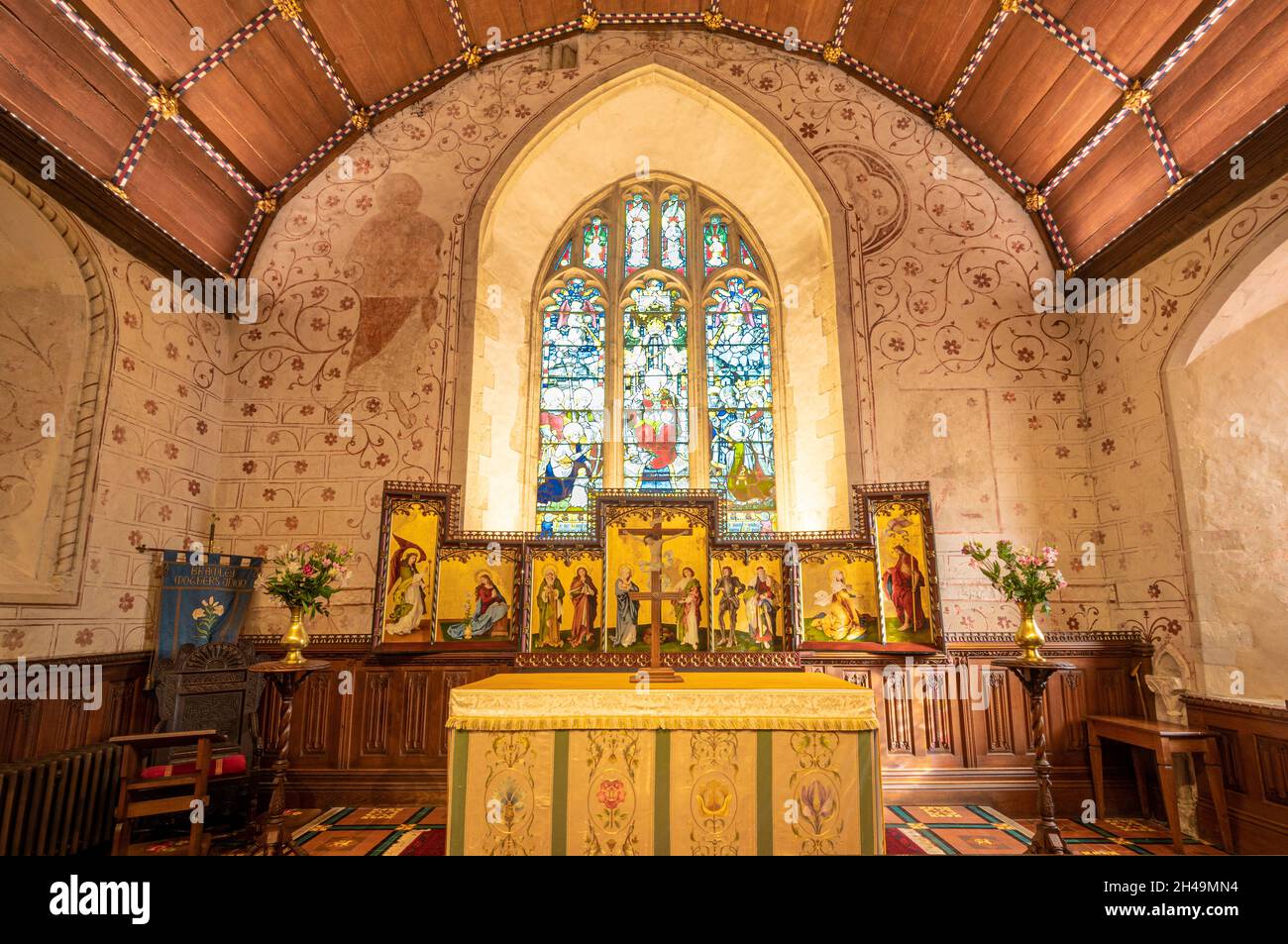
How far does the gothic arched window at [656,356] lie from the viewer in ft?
25.4

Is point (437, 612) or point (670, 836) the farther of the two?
point (437, 612)

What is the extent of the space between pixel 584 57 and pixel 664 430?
4232 millimetres

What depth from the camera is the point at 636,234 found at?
859 centimetres

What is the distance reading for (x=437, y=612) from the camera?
6.16 meters

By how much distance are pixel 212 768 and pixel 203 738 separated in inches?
18.1

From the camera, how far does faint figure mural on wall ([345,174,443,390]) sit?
6.95m

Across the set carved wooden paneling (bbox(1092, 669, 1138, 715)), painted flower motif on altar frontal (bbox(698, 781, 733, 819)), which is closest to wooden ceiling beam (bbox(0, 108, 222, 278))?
painted flower motif on altar frontal (bbox(698, 781, 733, 819))

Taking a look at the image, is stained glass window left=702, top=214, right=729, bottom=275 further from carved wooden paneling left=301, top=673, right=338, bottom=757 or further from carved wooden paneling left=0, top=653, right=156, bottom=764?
carved wooden paneling left=0, top=653, right=156, bottom=764

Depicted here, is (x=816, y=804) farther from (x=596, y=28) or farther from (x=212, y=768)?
(x=596, y=28)

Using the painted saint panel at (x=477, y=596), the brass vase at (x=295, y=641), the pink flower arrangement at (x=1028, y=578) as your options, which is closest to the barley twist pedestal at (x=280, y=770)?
the brass vase at (x=295, y=641)

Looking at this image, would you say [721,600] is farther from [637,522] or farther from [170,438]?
[170,438]

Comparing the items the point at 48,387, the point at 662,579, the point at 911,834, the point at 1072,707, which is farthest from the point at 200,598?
the point at 1072,707

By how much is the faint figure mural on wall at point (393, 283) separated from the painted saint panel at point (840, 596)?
4298 millimetres

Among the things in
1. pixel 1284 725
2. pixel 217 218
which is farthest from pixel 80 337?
pixel 1284 725
